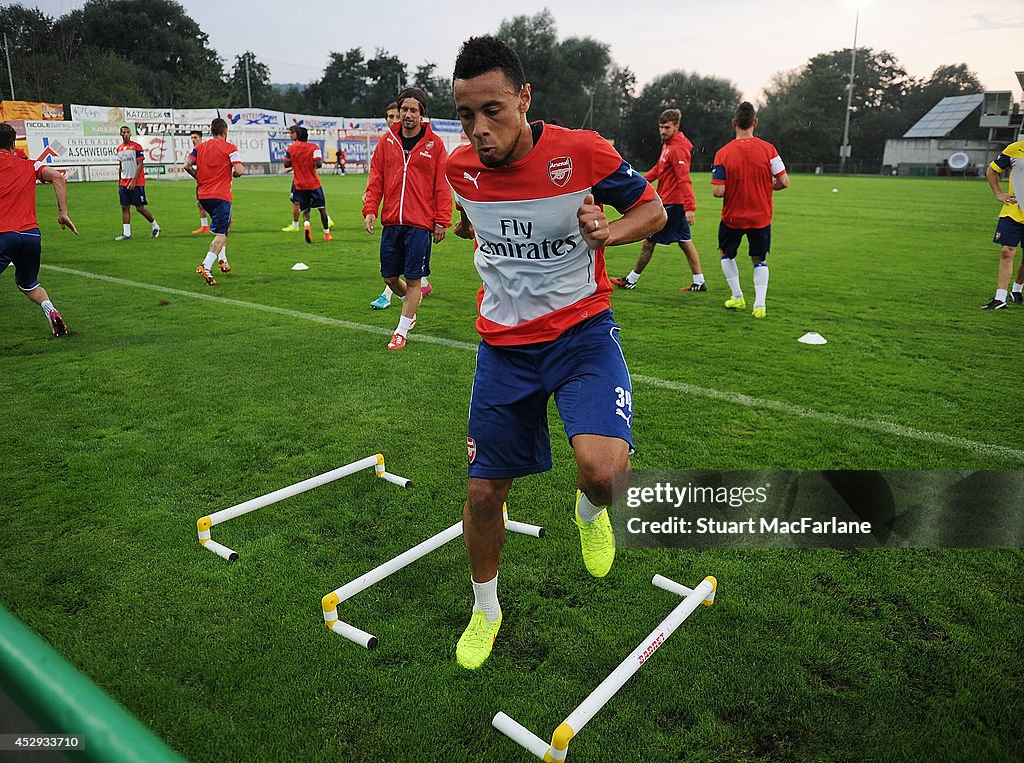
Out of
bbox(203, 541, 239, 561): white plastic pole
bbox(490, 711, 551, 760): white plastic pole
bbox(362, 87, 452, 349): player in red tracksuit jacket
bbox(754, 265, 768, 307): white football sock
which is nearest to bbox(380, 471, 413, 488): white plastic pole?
bbox(203, 541, 239, 561): white plastic pole

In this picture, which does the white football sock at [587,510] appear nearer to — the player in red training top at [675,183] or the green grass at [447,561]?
the green grass at [447,561]

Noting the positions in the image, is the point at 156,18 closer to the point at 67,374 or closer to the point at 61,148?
the point at 61,148

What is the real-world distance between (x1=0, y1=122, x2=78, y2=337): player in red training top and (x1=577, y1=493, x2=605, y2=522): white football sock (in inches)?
290

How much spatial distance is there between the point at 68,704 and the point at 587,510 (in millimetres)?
2615

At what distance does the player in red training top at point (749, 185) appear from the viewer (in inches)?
349

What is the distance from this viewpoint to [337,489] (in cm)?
458

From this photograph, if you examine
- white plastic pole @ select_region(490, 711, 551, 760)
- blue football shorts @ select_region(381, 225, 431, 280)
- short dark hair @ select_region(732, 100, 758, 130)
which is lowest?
white plastic pole @ select_region(490, 711, 551, 760)

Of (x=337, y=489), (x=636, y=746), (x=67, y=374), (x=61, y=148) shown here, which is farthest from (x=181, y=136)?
(x=636, y=746)

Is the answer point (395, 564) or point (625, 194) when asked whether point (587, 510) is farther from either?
point (625, 194)

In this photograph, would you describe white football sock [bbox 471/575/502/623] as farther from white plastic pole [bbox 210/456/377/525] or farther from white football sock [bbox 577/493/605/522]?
white plastic pole [bbox 210/456/377/525]

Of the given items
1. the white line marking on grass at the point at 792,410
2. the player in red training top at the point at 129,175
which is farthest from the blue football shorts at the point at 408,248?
the player in red training top at the point at 129,175

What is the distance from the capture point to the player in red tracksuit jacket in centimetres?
791

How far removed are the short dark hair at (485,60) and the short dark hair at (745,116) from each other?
22.3ft

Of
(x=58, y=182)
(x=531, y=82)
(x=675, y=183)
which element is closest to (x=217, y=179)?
(x=58, y=182)
